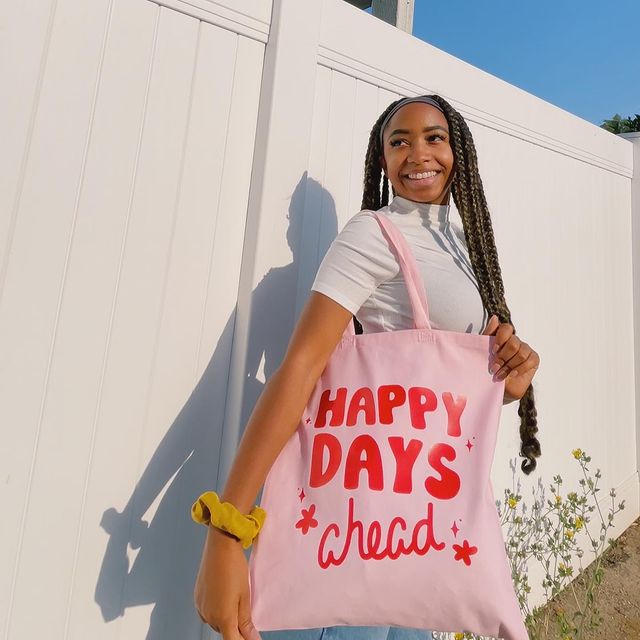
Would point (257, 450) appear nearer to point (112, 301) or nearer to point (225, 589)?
point (225, 589)

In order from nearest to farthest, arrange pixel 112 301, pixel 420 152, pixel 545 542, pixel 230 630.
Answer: pixel 230 630 → pixel 420 152 → pixel 112 301 → pixel 545 542

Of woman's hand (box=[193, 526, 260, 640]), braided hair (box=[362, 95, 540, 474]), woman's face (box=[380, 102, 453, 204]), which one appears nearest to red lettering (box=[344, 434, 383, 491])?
woman's hand (box=[193, 526, 260, 640])

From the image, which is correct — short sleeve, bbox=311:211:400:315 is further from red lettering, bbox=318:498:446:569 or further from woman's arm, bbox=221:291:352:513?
red lettering, bbox=318:498:446:569

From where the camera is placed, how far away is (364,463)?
958 mm

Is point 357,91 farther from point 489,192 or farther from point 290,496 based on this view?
point 290,496

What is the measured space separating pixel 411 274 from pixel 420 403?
258 millimetres

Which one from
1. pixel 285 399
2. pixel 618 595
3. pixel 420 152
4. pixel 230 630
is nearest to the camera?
pixel 230 630

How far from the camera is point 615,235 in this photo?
3.45 metres

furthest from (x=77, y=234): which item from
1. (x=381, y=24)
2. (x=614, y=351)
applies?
(x=614, y=351)

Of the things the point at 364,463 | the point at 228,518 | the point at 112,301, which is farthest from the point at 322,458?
the point at 112,301

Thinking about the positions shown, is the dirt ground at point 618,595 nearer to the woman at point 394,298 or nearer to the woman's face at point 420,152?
the woman at point 394,298

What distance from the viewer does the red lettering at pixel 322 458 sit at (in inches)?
38.3

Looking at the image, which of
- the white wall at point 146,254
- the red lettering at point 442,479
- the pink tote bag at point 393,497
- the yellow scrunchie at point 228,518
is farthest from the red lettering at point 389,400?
the white wall at point 146,254

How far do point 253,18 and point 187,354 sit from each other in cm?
115
